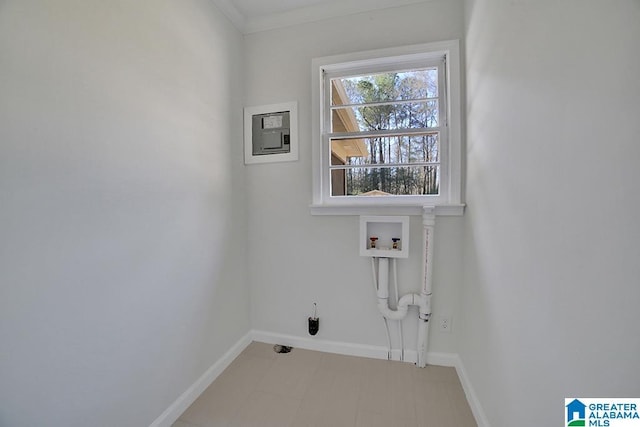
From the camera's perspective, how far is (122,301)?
1.04 meters

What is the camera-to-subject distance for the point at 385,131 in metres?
1.78

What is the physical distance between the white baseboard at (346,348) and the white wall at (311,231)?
4cm

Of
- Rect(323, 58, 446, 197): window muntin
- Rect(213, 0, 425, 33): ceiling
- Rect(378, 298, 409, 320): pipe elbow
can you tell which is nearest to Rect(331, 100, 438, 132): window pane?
Rect(323, 58, 446, 197): window muntin

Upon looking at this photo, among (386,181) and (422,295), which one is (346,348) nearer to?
(422,295)

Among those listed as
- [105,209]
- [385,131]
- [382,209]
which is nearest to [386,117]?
[385,131]

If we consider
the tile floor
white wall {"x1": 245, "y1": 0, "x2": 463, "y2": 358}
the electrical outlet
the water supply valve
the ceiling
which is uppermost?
the ceiling

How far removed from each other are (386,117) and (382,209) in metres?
0.69

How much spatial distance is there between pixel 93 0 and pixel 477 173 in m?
1.93

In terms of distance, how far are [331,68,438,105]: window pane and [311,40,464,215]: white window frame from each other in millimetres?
50

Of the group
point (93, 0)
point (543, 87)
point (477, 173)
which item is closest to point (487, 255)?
point (477, 173)

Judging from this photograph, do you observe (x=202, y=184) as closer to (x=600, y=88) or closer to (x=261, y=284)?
(x=261, y=284)

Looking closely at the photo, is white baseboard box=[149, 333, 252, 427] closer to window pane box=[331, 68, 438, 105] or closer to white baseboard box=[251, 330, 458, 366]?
white baseboard box=[251, 330, 458, 366]

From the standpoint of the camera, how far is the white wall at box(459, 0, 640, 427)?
20.1 inches

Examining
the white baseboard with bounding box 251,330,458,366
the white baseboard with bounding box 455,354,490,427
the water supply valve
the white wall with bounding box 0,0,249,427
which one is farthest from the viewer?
the water supply valve
